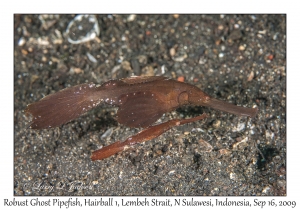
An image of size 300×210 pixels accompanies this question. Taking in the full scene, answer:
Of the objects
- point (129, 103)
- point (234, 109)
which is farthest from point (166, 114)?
point (234, 109)

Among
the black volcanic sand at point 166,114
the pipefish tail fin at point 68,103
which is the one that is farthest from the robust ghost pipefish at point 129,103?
the black volcanic sand at point 166,114

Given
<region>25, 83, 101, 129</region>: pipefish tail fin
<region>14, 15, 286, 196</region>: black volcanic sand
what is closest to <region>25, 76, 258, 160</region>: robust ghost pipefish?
<region>25, 83, 101, 129</region>: pipefish tail fin

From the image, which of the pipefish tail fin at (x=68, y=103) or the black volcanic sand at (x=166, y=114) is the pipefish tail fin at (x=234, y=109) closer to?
the black volcanic sand at (x=166, y=114)

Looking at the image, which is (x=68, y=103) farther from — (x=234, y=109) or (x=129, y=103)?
(x=234, y=109)

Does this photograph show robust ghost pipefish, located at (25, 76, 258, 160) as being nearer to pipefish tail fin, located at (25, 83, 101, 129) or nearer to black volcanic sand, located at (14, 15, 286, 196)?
pipefish tail fin, located at (25, 83, 101, 129)
